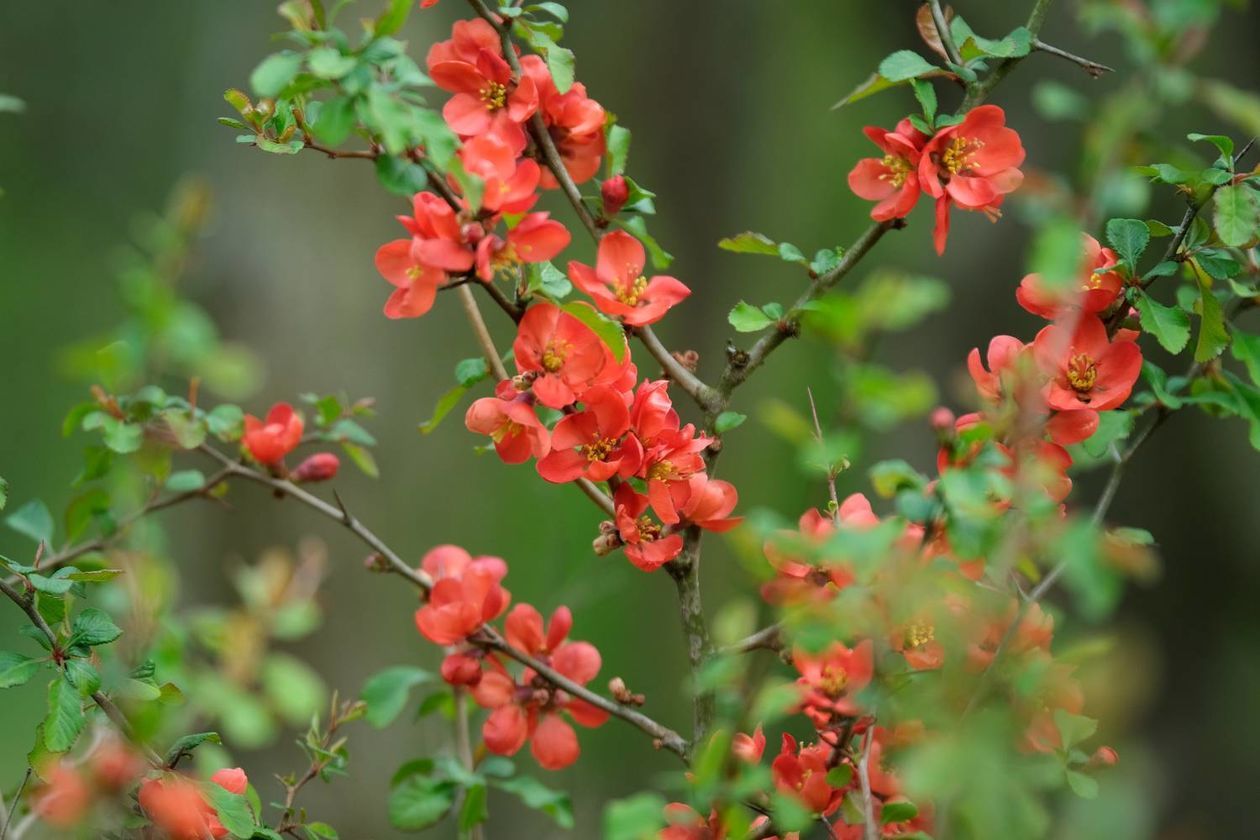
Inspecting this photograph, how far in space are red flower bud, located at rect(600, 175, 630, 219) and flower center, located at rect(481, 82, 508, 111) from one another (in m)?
0.06

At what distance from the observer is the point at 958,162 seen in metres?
0.57

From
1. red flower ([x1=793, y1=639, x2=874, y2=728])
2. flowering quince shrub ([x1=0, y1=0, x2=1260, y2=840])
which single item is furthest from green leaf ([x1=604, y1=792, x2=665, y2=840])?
red flower ([x1=793, y1=639, x2=874, y2=728])

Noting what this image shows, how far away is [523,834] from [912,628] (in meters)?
1.40

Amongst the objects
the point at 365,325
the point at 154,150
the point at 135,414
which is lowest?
the point at 154,150

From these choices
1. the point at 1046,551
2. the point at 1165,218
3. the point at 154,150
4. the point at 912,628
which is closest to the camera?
the point at 1046,551

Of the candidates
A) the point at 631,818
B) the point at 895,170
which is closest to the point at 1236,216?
the point at 895,170

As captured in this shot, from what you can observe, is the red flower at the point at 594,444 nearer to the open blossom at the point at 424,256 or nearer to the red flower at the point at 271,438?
the open blossom at the point at 424,256

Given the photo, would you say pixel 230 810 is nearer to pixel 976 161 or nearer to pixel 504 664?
pixel 504 664

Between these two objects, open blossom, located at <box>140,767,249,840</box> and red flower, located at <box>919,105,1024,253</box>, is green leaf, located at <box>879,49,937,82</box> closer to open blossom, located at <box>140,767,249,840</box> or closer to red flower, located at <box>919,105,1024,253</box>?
red flower, located at <box>919,105,1024,253</box>

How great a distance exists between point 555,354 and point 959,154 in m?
0.23

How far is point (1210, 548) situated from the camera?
157 centimetres

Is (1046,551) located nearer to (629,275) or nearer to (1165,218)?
(629,275)

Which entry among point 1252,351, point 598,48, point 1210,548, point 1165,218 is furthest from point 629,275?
point 598,48

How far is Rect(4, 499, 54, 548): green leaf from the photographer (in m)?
0.60
